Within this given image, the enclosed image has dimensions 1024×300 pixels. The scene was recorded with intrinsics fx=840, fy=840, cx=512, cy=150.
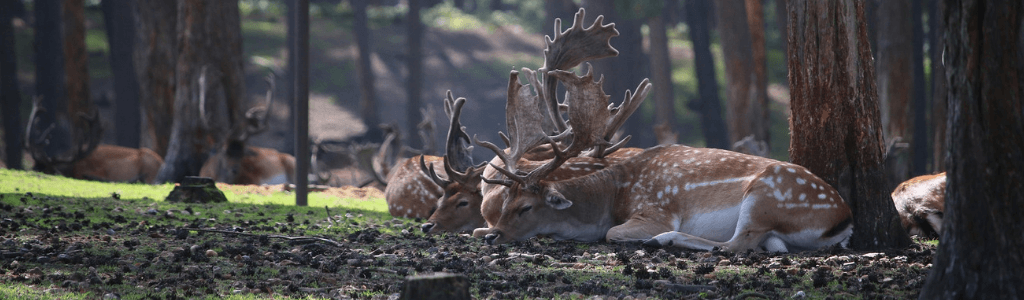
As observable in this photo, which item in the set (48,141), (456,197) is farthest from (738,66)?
(48,141)

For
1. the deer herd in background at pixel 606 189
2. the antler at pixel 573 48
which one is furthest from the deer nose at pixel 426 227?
the antler at pixel 573 48

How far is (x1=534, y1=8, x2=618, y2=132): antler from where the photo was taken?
7.86 metres

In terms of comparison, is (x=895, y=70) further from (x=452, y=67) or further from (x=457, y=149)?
(x=452, y=67)

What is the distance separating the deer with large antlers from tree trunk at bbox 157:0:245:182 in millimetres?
6923

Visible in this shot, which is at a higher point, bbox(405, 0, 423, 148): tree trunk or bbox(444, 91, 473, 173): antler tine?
bbox(405, 0, 423, 148): tree trunk

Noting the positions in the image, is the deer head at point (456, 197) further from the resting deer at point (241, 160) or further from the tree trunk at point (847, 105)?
the resting deer at point (241, 160)

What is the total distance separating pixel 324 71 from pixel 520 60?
780 cm

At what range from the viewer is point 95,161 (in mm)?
14508

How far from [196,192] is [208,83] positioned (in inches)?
164

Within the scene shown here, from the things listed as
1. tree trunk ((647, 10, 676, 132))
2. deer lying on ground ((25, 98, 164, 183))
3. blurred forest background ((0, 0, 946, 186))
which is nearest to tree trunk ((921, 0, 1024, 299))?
blurred forest background ((0, 0, 946, 186))

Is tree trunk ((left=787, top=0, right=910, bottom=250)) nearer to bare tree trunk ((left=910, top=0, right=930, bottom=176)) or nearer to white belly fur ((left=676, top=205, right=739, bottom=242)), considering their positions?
white belly fur ((left=676, top=205, right=739, bottom=242))

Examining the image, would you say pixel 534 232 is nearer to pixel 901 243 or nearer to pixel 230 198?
pixel 901 243

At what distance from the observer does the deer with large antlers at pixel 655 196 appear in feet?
20.1

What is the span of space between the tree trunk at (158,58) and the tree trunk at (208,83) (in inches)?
69.7
